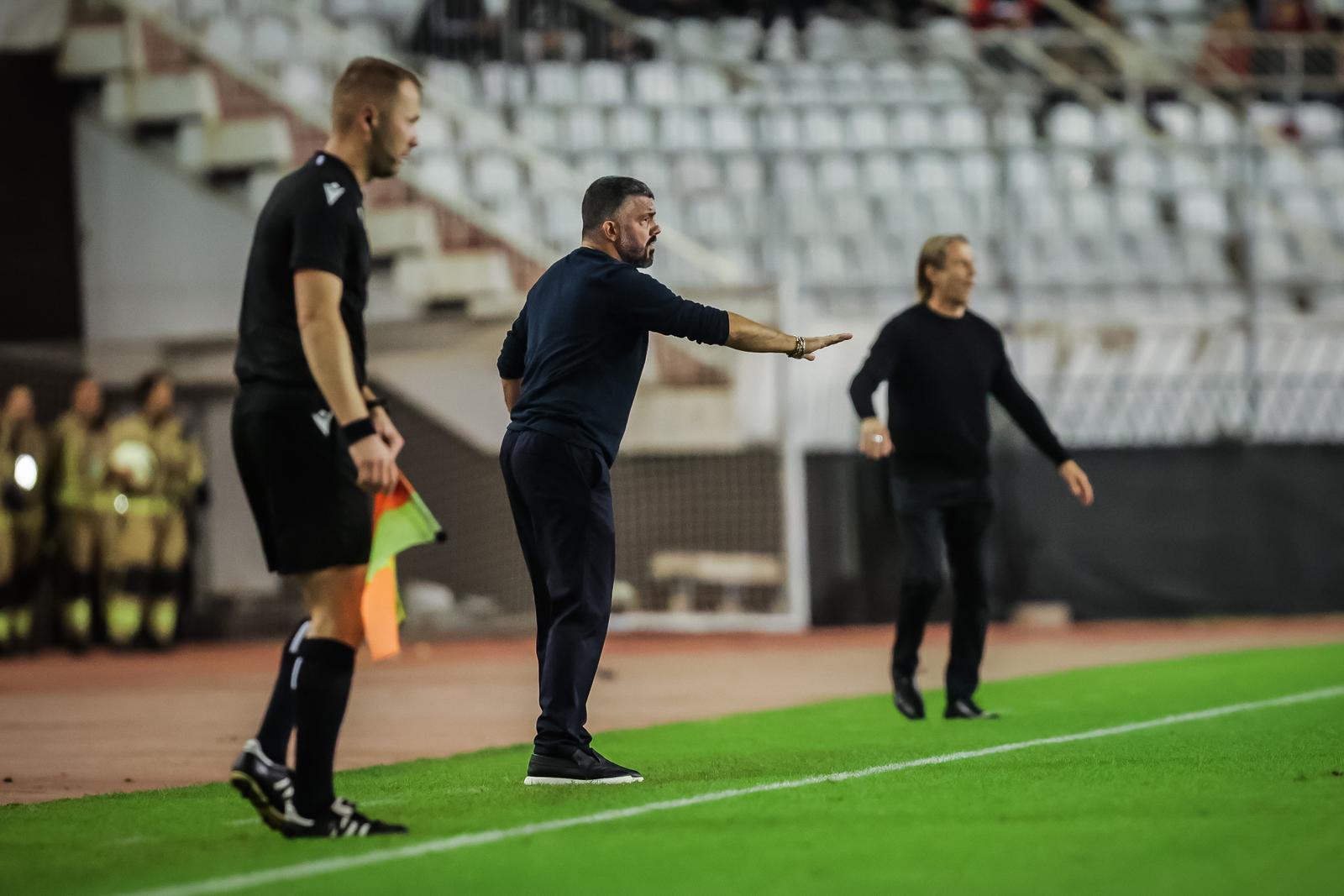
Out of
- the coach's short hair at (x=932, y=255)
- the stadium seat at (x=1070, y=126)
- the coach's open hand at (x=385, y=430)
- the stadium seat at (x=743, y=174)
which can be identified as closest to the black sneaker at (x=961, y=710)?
the coach's short hair at (x=932, y=255)

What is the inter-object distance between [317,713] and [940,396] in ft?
13.9

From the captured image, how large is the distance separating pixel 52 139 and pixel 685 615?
25.5 feet

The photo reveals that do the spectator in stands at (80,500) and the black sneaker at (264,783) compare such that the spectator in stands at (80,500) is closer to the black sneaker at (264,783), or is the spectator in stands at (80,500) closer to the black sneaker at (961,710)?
the black sneaker at (961,710)

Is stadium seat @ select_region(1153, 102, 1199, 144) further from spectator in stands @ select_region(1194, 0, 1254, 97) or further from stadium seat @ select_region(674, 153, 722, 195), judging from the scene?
stadium seat @ select_region(674, 153, 722, 195)

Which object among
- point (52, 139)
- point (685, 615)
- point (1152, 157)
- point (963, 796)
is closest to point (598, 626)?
point (963, 796)

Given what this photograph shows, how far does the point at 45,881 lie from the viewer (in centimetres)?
489

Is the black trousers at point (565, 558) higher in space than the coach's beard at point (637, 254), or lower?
lower

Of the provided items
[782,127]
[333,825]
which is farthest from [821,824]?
[782,127]

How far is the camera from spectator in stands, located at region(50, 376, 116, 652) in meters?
Result: 16.1

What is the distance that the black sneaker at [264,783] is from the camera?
528cm

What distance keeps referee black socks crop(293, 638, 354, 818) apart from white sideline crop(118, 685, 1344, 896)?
0.30 meters

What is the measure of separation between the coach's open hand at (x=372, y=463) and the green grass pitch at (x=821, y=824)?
3.13 feet

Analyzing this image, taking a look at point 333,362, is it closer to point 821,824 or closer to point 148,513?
point 821,824

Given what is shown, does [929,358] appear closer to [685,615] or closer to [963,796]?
[963,796]
